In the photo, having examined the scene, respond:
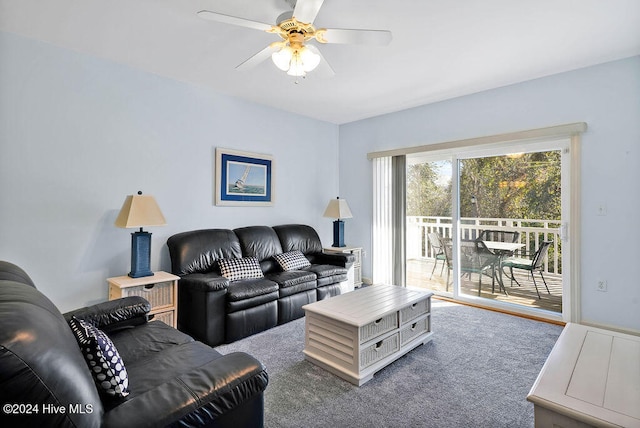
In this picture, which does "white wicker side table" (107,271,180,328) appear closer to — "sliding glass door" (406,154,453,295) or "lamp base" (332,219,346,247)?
"lamp base" (332,219,346,247)

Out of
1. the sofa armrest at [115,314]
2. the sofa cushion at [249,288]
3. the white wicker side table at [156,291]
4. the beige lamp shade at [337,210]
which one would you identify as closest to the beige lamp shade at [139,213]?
the white wicker side table at [156,291]

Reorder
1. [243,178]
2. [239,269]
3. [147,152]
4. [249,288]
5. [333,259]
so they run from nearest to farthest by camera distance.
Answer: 1. [249,288]
2. [147,152]
3. [239,269]
4. [243,178]
5. [333,259]

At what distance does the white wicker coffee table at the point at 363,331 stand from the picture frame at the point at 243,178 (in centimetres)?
197

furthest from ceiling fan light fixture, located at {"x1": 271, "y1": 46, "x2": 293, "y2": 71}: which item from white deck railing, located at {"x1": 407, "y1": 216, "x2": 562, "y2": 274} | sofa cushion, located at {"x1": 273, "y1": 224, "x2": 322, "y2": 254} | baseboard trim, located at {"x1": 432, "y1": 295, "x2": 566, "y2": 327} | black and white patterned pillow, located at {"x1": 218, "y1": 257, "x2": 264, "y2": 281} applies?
baseboard trim, located at {"x1": 432, "y1": 295, "x2": 566, "y2": 327}

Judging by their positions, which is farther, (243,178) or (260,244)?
(243,178)

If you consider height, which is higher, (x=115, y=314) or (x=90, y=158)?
(x=90, y=158)

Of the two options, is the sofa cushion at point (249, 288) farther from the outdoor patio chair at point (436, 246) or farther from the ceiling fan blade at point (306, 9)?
the outdoor patio chair at point (436, 246)

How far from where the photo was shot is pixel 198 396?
45.8 inches

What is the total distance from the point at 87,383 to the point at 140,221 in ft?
6.64

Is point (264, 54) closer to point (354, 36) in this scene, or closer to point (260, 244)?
point (354, 36)

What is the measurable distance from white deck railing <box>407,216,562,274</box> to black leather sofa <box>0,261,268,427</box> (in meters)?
3.55

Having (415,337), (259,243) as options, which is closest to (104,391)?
(415,337)

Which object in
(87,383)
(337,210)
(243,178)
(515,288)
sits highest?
(243,178)

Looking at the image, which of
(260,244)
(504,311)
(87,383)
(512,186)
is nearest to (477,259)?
(504,311)
